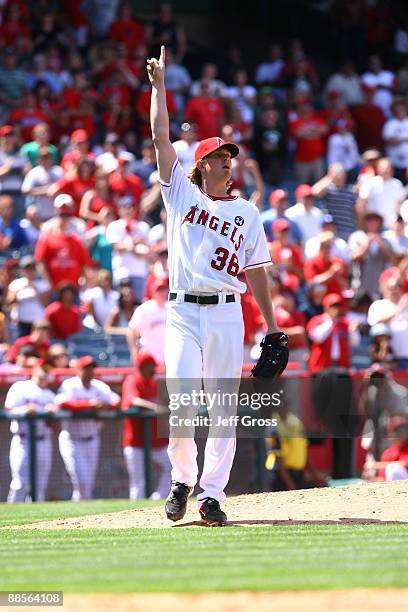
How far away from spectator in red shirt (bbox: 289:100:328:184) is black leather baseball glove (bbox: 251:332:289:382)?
11745mm

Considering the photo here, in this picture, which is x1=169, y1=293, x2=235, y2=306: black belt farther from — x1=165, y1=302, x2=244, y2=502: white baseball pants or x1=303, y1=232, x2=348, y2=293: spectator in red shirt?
x1=303, y1=232, x2=348, y2=293: spectator in red shirt

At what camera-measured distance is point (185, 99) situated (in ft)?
67.1

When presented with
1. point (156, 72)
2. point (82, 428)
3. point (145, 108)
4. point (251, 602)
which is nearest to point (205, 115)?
point (145, 108)

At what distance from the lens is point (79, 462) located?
12.7m

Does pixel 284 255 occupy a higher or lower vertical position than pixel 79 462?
higher

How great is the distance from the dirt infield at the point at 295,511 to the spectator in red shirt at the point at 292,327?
17.3 feet

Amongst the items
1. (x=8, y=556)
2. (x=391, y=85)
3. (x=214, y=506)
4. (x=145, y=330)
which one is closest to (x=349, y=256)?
(x=145, y=330)

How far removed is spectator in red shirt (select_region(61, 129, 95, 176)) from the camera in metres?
16.5

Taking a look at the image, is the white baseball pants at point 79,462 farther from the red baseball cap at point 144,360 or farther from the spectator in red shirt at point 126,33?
the spectator in red shirt at point 126,33

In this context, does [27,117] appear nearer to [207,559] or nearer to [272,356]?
[272,356]

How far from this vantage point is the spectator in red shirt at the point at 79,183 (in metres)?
16.3

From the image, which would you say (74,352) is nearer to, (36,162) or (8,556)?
(36,162)

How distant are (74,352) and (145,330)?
1.07 metres

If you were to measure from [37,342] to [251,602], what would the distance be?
872cm
